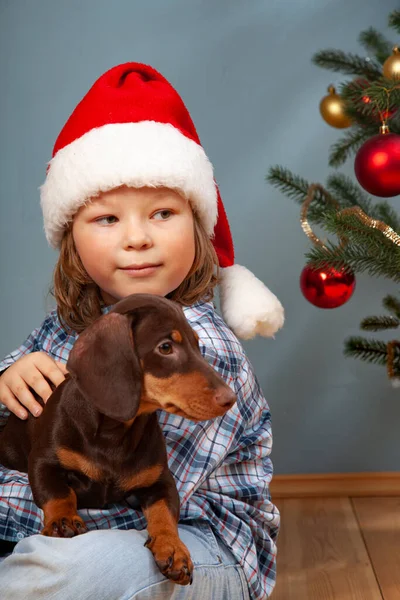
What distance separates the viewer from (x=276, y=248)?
8.41ft

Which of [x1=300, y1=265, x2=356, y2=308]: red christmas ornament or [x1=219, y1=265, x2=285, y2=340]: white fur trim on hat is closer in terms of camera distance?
[x1=219, y1=265, x2=285, y2=340]: white fur trim on hat

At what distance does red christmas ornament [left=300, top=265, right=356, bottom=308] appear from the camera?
1941 mm

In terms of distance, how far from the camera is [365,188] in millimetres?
1855

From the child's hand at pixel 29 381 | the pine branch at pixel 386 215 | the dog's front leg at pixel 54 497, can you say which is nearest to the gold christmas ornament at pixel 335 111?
the pine branch at pixel 386 215

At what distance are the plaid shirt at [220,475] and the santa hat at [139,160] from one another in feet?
0.33

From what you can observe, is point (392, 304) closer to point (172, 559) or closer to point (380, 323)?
point (380, 323)

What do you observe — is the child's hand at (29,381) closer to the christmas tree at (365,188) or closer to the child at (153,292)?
the child at (153,292)

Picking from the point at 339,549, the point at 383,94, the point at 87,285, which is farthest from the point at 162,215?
the point at 339,549

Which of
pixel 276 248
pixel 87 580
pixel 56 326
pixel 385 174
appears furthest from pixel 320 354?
pixel 87 580

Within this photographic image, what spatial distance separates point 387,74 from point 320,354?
0.98m

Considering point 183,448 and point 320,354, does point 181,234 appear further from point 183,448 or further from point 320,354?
point 320,354

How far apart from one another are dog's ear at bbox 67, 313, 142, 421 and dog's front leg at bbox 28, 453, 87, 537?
0.17 metres

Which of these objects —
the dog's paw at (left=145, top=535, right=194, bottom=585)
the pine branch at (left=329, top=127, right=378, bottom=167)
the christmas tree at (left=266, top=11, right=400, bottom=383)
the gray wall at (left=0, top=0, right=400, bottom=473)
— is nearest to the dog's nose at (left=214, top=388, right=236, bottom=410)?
the dog's paw at (left=145, top=535, right=194, bottom=585)

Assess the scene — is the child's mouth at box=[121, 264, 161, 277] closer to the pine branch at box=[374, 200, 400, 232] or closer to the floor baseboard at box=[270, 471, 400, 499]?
the pine branch at box=[374, 200, 400, 232]
